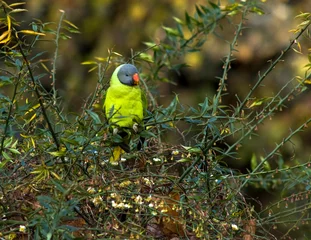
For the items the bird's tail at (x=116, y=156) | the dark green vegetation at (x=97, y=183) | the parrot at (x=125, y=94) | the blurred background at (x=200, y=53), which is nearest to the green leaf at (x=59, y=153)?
the dark green vegetation at (x=97, y=183)

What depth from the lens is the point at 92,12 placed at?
13.0 ft

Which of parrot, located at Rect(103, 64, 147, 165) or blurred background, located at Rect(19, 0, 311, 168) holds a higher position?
parrot, located at Rect(103, 64, 147, 165)

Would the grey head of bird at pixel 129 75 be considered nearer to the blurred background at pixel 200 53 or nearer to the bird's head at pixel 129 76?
the bird's head at pixel 129 76

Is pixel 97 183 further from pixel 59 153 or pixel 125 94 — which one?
pixel 125 94

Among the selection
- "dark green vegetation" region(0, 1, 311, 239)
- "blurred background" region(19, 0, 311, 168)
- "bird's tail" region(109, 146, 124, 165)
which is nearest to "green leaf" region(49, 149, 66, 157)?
"dark green vegetation" region(0, 1, 311, 239)

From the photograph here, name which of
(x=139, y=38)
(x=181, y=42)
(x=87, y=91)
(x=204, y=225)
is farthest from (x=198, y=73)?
(x=204, y=225)

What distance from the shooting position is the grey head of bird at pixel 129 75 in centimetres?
190

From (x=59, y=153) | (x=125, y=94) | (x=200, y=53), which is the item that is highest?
(x=59, y=153)

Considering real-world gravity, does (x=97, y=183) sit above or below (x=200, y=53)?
above

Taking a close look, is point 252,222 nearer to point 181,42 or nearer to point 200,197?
point 200,197

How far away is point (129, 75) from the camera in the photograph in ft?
6.35

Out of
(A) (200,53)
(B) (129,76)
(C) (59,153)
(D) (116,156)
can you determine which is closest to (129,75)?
(B) (129,76)

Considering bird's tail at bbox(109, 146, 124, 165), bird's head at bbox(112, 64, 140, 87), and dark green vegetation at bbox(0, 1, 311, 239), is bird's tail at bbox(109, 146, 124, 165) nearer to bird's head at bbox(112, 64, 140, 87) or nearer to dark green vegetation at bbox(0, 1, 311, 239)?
dark green vegetation at bbox(0, 1, 311, 239)

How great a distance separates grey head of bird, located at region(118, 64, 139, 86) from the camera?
1.90 m
